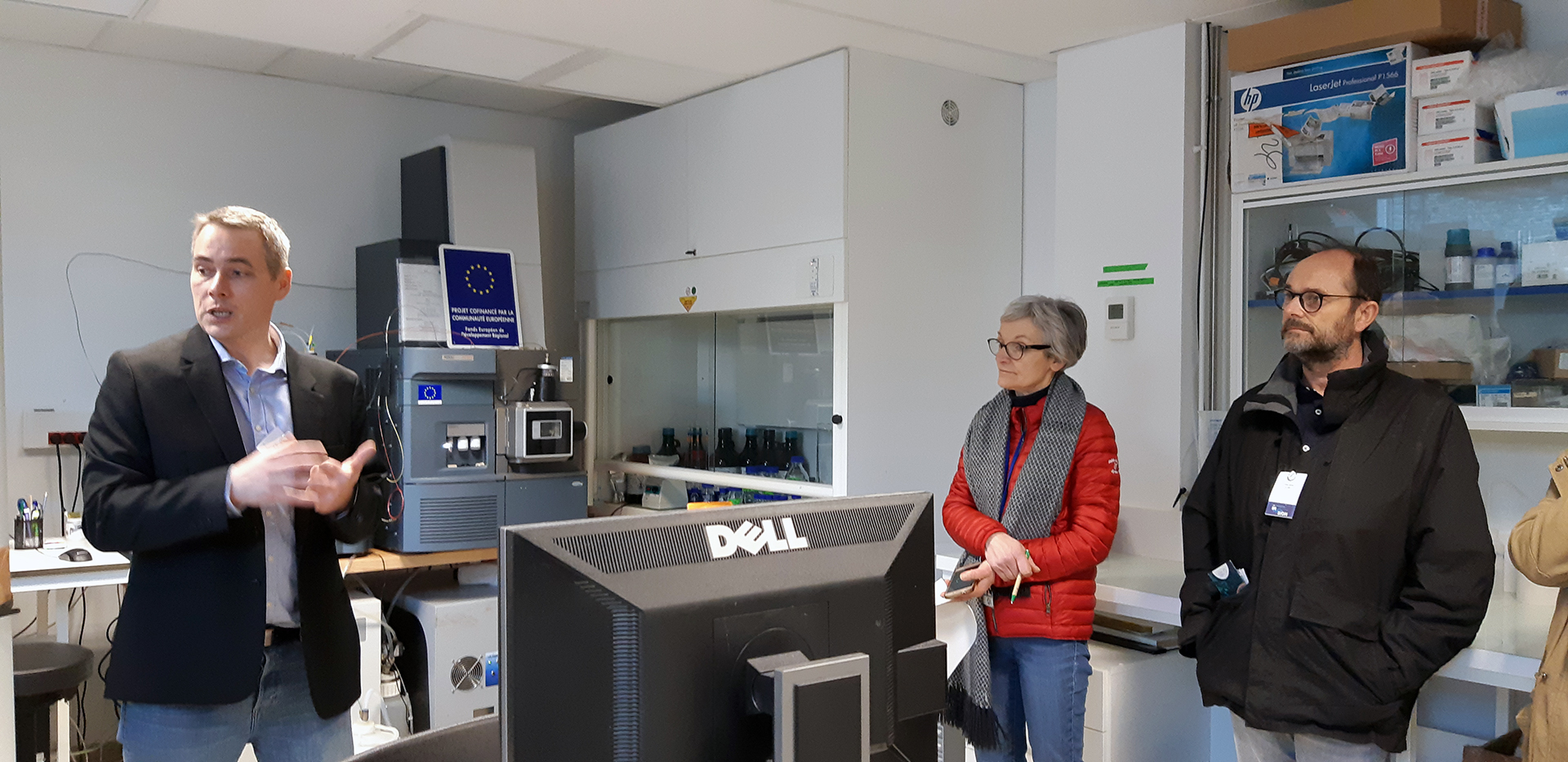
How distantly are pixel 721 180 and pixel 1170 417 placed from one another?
178cm

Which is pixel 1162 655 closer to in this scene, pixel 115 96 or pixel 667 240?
pixel 667 240

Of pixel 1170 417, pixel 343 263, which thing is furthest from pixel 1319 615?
pixel 343 263

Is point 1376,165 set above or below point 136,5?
below

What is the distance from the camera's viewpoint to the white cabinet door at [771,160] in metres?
3.48

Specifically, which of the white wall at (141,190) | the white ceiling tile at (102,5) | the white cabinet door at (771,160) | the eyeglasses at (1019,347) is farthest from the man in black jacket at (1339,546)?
the white wall at (141,190)

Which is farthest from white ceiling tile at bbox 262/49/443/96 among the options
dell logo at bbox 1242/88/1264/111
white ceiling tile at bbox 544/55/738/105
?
dell logo at bbox 1242/88/1264/111

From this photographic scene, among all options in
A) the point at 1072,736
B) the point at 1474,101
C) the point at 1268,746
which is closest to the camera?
the point at 1268,746

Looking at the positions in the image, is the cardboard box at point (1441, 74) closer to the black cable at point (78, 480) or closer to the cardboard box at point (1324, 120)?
the cardboard box at point (1324, 120)

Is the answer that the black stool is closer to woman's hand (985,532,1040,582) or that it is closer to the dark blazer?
the dark blazer

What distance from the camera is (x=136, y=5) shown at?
9.91 ft

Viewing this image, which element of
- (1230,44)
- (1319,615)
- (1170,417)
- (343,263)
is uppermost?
(1230,44)

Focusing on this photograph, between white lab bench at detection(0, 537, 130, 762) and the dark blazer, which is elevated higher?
the dark blazer

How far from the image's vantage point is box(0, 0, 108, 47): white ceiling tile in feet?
10.9

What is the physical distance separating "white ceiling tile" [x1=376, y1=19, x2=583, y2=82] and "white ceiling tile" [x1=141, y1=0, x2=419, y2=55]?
101 mm
